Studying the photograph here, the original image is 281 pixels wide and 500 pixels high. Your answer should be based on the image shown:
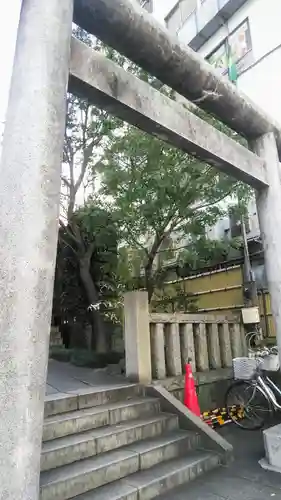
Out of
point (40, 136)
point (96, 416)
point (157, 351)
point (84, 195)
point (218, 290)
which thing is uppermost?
point (84, 195)

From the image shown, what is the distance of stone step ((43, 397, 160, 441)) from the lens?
12.6 feet

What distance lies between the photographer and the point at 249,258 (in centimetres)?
955

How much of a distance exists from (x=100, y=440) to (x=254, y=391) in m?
3.02

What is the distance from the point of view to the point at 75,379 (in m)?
5.99

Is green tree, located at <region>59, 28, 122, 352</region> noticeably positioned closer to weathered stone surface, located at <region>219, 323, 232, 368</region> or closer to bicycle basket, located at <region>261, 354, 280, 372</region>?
weathered stone surface, located at <region>219, 323, 232, 368</region>

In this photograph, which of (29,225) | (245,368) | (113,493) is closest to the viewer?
(29,225)

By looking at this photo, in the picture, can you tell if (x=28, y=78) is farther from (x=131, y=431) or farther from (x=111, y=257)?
(x=111, y=257)

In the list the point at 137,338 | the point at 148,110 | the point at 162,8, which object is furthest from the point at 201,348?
the point at 162,8

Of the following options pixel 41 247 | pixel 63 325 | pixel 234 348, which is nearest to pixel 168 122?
pixel 41 247

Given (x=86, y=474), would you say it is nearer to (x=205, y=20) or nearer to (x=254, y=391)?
(x=254, y=391)

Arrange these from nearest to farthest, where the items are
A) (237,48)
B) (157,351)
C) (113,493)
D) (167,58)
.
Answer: (167,58)
(113,493)
(157,351)
(237,48)

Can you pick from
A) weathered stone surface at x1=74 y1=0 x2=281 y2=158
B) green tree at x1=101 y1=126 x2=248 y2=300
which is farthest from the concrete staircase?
green tree at x1=101 y1=126 x2=248 y2=300

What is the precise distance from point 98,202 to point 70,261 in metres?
2.55

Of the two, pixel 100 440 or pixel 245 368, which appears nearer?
pixel 100 440
